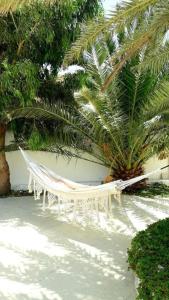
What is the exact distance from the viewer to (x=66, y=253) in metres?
3.96

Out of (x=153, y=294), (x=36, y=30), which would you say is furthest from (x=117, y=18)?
(x=36, y=30)

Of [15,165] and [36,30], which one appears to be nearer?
[36,30]

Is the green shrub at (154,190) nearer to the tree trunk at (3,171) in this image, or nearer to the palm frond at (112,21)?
the tree trunk at (3,171)

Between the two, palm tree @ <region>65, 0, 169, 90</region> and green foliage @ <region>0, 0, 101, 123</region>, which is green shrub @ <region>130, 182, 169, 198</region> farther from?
palm tree @ <region>65, 0, 169, 90</region>

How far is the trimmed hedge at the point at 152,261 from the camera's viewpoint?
2.57m

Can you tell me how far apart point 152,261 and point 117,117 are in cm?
402

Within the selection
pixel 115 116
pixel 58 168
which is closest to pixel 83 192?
pixel 115 116

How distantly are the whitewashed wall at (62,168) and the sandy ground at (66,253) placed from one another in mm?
1425

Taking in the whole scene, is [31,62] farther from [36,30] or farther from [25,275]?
[25,275]

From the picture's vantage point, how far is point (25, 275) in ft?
11.1

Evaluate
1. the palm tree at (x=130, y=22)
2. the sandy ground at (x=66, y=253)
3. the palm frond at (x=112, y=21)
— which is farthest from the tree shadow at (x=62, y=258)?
the palm frond at (x=112, y=21)

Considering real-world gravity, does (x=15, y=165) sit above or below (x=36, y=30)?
below

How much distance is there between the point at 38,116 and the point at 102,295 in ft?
13.1

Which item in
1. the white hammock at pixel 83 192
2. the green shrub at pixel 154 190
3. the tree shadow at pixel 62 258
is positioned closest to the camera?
the tree shadow at pixel 62 258
